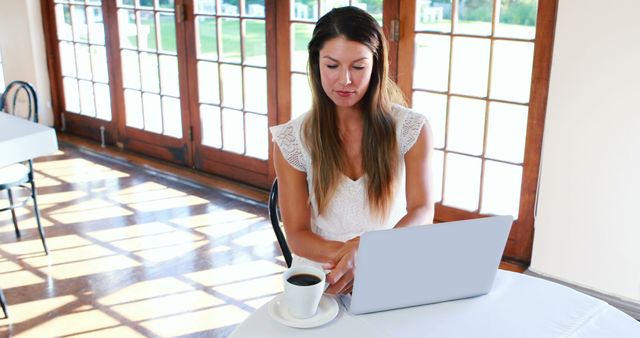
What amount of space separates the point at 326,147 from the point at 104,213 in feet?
8.42

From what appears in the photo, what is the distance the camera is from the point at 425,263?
3.96ft

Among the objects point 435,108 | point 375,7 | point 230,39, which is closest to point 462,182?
point 435,108

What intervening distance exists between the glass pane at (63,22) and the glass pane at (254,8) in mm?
1986

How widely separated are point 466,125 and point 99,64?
3.18 metres

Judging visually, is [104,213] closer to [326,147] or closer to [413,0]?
[413,0]

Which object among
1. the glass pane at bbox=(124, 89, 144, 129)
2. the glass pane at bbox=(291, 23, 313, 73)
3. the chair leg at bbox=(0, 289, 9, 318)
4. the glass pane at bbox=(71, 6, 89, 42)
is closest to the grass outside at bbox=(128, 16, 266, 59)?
the glass pane at bbox=(291, 23, 313, 73)

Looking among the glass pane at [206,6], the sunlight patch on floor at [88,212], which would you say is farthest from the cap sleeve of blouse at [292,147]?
the glass pane at [206,6]

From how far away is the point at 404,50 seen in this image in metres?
3.24

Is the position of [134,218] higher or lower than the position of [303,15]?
lower

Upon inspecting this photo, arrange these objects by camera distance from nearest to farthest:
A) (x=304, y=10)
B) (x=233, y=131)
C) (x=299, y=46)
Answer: (x=304, y=10)
(x=299, y=46)
(x=233, y=131)

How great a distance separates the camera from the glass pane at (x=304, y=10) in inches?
142

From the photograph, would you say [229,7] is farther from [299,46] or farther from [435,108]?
[435,108]

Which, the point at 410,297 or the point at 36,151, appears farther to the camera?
the point at 36,151

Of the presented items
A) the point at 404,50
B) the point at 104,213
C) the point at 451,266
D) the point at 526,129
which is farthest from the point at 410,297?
the point at 104,213
